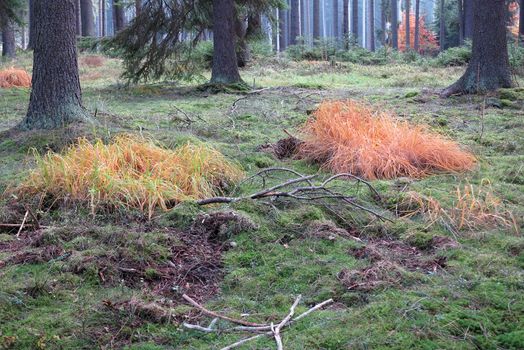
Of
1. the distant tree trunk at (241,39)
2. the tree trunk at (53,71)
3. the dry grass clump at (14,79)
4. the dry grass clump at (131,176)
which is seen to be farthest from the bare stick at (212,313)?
the dry grass clump at (14,79)

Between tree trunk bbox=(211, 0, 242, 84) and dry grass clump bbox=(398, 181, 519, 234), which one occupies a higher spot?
tree trunk bbox=(211, 0, 242, 84)

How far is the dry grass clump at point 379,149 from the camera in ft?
19.1

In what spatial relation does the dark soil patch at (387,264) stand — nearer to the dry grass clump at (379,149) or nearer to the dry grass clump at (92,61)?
the dry grass clump at (379,149)

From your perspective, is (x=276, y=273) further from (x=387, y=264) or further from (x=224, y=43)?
(x=224, y=43)

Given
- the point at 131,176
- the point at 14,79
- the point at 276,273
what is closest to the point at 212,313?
the point at 276,273

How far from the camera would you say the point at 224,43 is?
12633 mm

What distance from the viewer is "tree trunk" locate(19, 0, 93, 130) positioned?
711 centimetres

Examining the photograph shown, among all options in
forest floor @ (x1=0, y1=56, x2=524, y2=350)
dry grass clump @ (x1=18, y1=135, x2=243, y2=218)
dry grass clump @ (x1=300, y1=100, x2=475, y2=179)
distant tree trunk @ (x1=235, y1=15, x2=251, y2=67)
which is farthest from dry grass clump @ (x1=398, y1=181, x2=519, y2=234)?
distant tree trunk @ (x1=235, y1=15, x2=251, y2=67)

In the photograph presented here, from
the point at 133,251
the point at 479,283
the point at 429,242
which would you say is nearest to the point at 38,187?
the point at 133,251

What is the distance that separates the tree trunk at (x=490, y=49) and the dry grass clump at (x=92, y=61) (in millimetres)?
13161

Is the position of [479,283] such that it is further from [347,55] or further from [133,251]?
[347,55]

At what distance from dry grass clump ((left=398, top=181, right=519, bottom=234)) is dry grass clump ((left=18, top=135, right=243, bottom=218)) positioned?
1563 millimetres

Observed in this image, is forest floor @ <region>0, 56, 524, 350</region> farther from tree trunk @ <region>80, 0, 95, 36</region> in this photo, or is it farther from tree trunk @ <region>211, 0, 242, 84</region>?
tree trunk @ <region>80, 0, 95, 36</region>

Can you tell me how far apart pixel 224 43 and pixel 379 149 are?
24.1 ft
